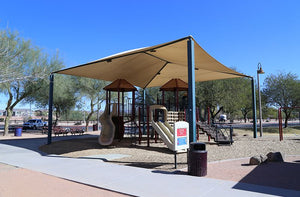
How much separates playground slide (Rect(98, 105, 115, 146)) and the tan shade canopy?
9.44ft

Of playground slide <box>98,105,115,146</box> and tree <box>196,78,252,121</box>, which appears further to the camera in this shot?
tree <box>196,78,252,121</box>

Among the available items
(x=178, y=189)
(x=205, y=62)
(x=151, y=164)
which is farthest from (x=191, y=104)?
(x=205, y=62)

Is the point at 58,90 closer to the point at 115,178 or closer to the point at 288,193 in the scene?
the point at 115,178

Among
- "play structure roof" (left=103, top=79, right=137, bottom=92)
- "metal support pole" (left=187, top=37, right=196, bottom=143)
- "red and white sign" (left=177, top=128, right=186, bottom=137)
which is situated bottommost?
"red and white sign" (left=177, top=128, right=186, bottom=137)

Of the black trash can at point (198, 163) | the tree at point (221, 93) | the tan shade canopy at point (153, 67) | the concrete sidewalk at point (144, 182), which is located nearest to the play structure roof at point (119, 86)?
the tan shade canopy at point (153, 67)

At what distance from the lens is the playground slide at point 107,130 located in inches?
572

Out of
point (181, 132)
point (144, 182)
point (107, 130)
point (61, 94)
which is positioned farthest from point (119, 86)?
point (61, 94)

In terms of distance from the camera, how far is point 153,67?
1706 cm

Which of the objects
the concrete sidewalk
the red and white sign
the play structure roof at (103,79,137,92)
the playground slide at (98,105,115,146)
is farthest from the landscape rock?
the play structure roof at (103,79,137,92)

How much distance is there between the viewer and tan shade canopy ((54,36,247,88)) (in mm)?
11621

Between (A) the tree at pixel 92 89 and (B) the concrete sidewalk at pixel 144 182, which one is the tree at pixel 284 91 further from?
(B) the concrete sidewalk at pixel 144 182

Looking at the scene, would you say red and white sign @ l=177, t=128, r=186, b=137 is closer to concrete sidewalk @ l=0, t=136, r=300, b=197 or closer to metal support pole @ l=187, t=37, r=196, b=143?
metal support pole @ l=187, t=37, r=196, b=143

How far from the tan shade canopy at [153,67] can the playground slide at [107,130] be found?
9.44 ft

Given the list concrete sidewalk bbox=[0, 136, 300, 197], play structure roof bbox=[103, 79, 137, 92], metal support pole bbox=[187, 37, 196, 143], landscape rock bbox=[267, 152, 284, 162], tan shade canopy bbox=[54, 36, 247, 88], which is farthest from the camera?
play structure roof bbox=[103, 79, 137, 92]
